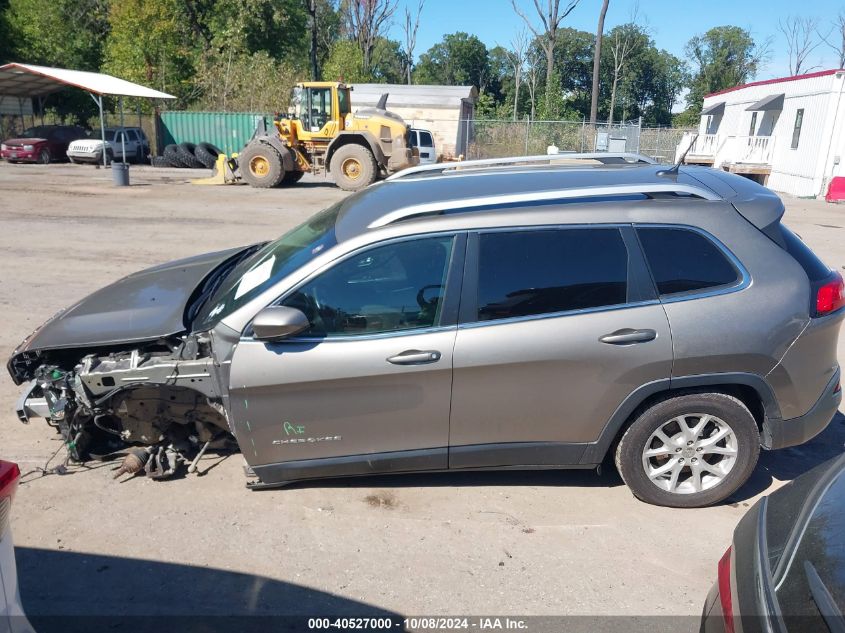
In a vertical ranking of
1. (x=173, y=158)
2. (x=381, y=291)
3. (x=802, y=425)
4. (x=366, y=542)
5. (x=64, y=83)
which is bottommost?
(x=366, y=542)

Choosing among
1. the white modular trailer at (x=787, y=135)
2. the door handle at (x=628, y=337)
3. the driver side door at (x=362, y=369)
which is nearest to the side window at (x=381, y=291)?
the driver side door at (x=362, y=369)

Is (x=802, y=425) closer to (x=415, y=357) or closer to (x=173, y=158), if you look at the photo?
(x=415, y=357)

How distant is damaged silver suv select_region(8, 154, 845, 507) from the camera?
3.65 meters

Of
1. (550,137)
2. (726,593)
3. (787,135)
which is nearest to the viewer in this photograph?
(726,593)

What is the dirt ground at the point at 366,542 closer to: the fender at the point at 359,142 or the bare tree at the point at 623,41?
the fender at the point at 359,142

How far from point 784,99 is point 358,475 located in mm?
28661

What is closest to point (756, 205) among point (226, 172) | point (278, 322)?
point (278, 322)

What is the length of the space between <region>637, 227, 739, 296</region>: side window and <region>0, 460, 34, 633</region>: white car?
3093 millimetres

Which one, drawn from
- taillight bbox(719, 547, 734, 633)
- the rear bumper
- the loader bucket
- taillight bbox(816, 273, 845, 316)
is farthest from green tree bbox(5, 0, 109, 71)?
taillight bbox(719, 547, 734, 633)

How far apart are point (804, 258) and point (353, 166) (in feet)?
58.9

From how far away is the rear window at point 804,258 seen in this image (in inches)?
154

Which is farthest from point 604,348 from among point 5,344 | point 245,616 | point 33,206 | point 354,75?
point 354,75

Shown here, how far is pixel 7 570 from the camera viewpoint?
7.15ft

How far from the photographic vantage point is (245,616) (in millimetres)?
3139
